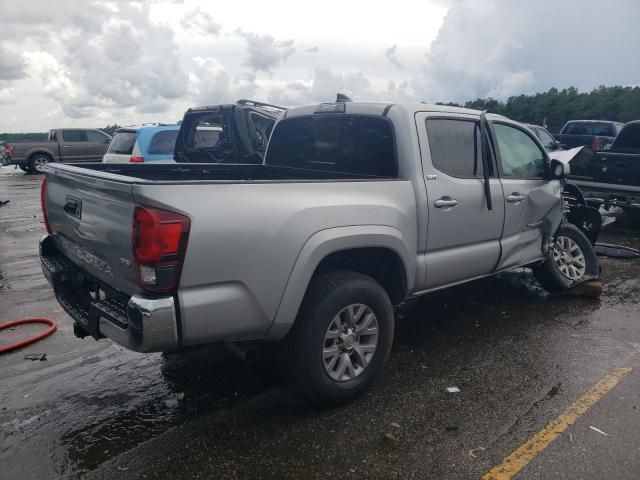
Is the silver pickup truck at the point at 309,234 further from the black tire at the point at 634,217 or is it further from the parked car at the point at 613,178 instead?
the black tire at the point at 634,217

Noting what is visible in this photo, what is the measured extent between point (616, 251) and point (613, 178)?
1728 mm

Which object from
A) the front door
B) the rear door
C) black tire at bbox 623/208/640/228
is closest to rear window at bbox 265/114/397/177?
the front door

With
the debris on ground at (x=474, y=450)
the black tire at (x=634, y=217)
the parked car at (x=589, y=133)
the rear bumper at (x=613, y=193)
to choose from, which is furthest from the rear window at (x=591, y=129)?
the debris on ground at (x=474, y=450)

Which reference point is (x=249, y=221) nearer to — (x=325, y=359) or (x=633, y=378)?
(x=325, y=359)

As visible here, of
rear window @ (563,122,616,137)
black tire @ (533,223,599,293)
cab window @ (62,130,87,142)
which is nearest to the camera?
black tire @ (533,223,599,293)

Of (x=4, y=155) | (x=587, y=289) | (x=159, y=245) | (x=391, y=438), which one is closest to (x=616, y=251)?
(x=587, y=289)

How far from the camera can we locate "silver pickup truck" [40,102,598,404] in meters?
2.53

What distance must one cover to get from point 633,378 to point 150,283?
11.0 feet

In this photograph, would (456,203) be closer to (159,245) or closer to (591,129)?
Result: (159,245)

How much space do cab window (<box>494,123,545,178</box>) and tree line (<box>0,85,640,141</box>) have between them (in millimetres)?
35230

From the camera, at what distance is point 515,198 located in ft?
14.7

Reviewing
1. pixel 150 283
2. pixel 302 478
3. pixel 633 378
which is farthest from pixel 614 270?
pixel 150 283

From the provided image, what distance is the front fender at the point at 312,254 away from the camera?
2.87m

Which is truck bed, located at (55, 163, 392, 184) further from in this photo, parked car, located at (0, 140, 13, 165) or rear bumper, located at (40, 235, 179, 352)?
parked car, located at (0, 140, 13, 165)
